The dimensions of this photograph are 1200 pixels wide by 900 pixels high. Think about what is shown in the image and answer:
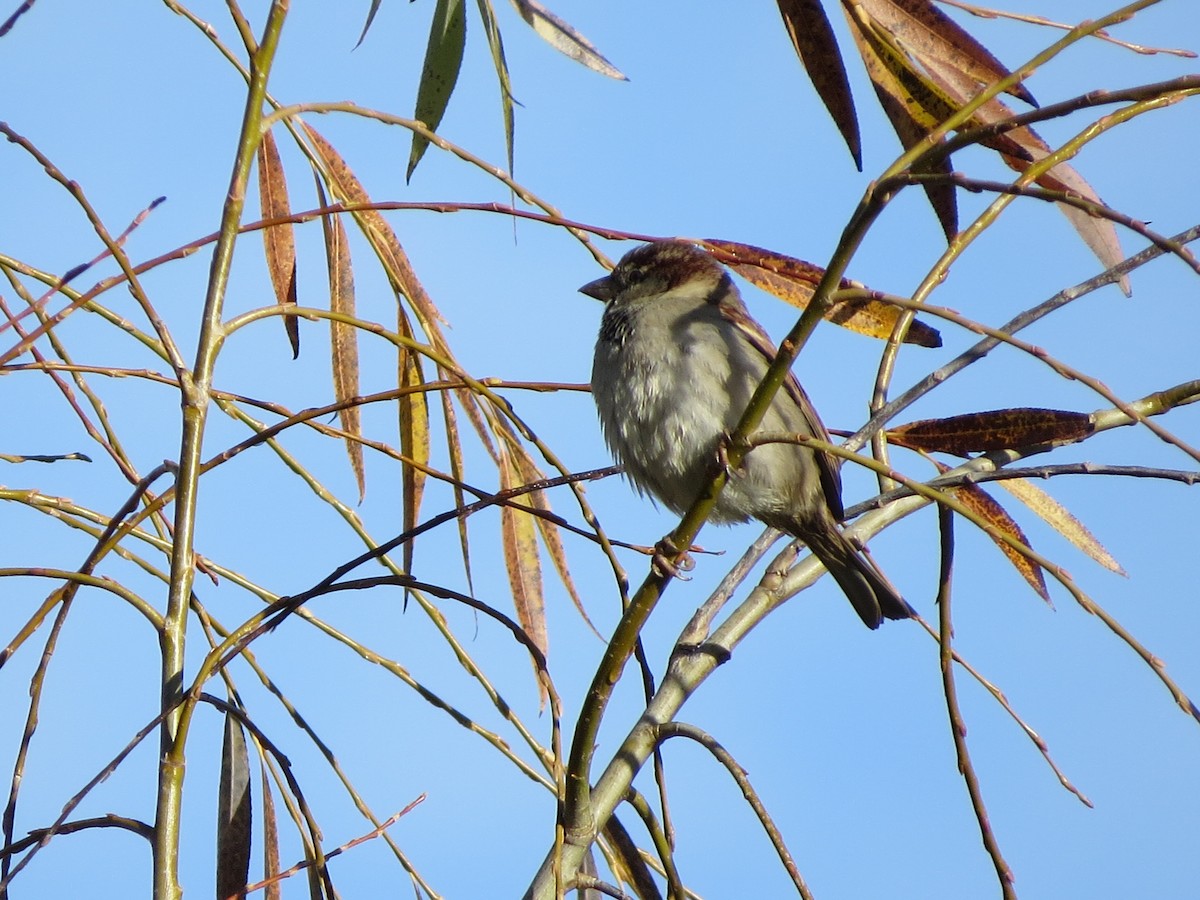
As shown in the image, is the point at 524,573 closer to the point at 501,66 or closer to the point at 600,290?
the point at 501,66

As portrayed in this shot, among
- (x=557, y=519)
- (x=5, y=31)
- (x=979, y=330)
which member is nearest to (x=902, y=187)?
(x=979, y=330)

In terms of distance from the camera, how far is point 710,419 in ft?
9.66

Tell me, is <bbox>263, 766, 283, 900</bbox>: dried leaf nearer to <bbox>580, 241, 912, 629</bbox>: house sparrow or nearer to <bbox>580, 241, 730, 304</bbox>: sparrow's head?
<bbox>580, 241, 912, 629</bbox>: house sparrow

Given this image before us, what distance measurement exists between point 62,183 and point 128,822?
70 cm

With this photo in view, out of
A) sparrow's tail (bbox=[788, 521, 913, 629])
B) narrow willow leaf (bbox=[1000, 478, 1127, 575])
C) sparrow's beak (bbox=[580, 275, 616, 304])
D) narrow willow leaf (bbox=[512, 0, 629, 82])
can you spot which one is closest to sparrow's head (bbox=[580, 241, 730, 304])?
sparrow's beak (bbox=[580, 275, 616, 304])

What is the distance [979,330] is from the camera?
1195mm

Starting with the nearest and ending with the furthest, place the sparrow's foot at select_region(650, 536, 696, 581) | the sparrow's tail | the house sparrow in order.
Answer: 1. the sparrow's foot at select_region(650, 536, 696, 581)
2. the house sparrow
3. the sparrow's tail

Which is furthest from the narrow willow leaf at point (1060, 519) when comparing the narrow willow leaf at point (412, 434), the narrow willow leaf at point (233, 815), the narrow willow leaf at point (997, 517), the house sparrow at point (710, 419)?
the narrow willow leaf at point (233, 815)

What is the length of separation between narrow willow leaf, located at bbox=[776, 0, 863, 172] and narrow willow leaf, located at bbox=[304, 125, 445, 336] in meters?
0.66

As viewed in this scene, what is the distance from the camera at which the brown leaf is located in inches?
81.7

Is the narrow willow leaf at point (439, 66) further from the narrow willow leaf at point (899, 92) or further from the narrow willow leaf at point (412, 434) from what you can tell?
the narrow willow leaf at point (899, 92)

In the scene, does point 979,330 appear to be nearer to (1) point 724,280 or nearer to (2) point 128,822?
(2) point 128,822

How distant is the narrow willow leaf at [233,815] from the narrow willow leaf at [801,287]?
0.87 m

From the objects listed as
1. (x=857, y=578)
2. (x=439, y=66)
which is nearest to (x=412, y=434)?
(x=439, y=66)
